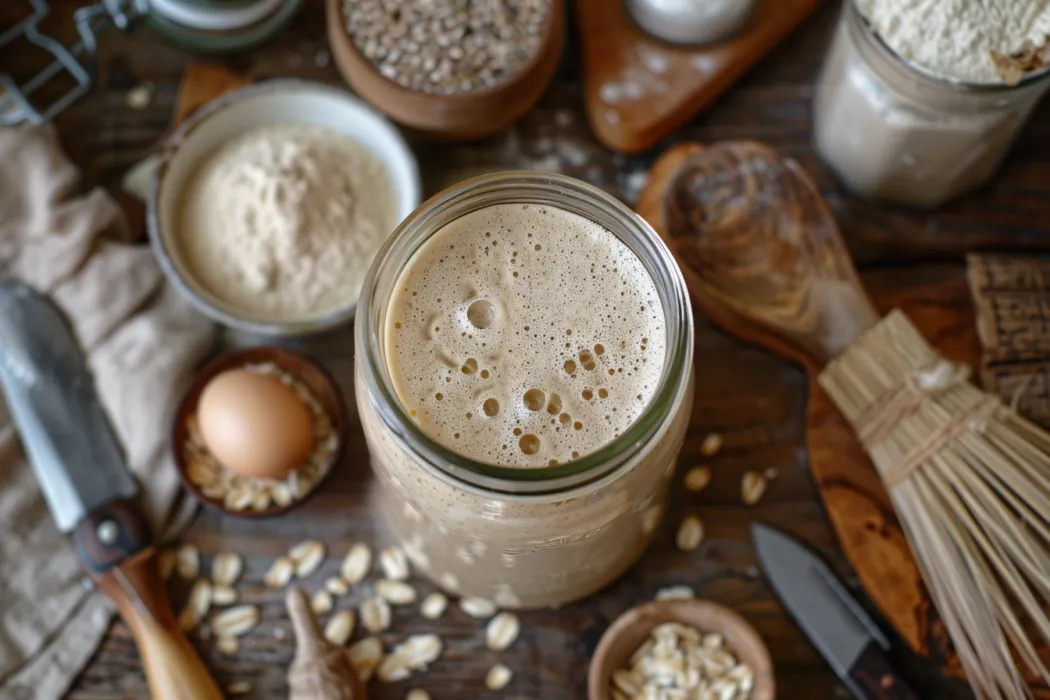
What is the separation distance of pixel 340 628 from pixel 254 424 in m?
0.20

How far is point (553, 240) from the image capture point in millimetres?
702

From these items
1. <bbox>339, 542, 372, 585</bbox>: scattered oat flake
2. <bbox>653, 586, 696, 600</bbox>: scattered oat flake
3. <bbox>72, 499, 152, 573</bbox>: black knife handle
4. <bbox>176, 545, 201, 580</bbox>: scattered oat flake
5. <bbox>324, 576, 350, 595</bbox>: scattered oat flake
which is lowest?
<bbox>653, 586, 696, 600</bbox>: scattered oat flake

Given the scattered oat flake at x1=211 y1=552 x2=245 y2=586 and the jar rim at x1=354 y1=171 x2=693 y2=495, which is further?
the scattered oat flake at x1=211 y1=552 x2=245 y2=586

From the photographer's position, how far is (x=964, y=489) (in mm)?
824

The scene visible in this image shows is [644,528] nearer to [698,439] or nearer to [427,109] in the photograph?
[698,439]

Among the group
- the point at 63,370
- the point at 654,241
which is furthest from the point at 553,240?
the point at 63,370

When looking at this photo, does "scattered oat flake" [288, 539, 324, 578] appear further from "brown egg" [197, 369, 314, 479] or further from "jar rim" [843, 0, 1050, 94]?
"jar rim" [843, 0, 1050, 94]

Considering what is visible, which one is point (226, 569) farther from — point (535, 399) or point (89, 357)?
point (535, 399)

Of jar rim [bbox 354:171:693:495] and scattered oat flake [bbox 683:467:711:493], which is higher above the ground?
jar rim [bbox 354:171:693:495]

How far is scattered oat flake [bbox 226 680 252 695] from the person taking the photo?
890 mm

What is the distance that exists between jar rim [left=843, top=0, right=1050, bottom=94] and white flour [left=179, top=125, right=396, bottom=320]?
453 mm

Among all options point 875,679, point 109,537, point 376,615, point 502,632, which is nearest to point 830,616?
point 875,679

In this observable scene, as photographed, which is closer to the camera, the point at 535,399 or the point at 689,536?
the point at 535,399

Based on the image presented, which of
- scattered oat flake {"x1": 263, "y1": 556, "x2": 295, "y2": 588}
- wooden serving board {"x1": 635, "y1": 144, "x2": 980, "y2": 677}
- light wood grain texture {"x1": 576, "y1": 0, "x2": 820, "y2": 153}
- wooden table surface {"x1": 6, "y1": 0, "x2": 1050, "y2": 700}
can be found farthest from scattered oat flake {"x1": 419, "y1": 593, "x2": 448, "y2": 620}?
light wood grain texture {"x1": 576, "y1": 0, "x2": 820, "y2": 153}
